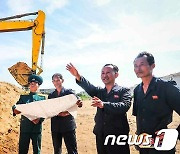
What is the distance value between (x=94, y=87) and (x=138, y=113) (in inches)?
42.3

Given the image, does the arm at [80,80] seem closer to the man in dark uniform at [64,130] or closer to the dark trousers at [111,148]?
the dark trousers at [111,148]

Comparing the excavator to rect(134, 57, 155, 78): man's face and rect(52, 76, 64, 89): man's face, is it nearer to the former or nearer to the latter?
rect(52, 76, 64, 89): man's face

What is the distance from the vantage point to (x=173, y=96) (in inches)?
106

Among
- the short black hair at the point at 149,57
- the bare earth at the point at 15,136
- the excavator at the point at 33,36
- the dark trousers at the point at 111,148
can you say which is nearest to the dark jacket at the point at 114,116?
the dark trousers at the point at 111,148

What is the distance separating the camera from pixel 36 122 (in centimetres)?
449

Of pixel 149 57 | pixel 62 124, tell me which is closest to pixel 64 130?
pixel 62 124

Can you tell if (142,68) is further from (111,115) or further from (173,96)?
(111,115)

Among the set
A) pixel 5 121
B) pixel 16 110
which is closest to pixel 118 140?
pixel 16 110

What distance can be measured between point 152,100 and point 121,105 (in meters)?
0.59

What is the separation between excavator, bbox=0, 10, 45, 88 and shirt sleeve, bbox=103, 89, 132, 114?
693 centimetres

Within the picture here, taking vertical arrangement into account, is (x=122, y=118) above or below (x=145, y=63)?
below

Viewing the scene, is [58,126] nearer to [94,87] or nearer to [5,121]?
[94,87]

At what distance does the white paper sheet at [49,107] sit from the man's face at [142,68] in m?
1.60

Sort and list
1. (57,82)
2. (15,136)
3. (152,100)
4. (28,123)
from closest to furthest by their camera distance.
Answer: (152,100)
(28,123)
(57,82)
(15,136)
